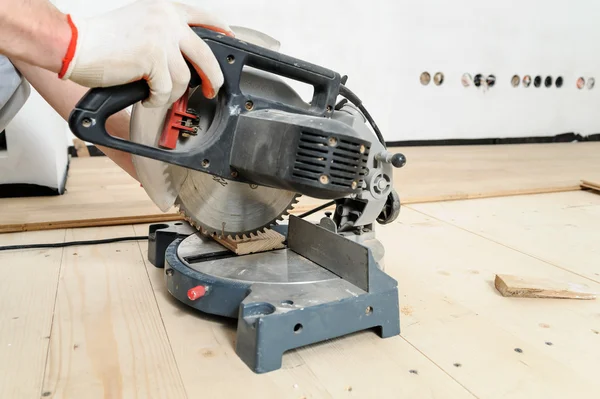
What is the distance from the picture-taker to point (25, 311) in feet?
3.18

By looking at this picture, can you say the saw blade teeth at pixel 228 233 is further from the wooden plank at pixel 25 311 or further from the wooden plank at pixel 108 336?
the wooden plank at pixel 25 311

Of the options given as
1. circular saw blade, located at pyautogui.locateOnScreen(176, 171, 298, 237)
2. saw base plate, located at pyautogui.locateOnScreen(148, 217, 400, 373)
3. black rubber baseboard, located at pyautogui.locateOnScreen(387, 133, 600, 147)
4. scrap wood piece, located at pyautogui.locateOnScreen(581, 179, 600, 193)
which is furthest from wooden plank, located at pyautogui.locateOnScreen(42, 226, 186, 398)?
black rubber baseboard, located at pyautogui.locateOnScreen(387, 133, 600, 147)

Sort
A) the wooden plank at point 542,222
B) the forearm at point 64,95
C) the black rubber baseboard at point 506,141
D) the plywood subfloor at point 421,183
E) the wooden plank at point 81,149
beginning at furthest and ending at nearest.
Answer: the black rubber baseboard at point 506,141 → the wooden plank at point 81,149 → the plywood subfloor at point 421,183 → the wooden plank at point 542,222 → the forearm at point 64,95

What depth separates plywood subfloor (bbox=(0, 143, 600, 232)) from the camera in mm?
1614

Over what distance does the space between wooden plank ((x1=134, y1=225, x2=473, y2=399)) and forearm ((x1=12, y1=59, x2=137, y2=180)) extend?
0.50 meters

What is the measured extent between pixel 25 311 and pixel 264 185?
20.7 inches

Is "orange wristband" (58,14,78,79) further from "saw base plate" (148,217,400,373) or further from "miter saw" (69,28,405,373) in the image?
"saw base plate" (148,217,400,373)

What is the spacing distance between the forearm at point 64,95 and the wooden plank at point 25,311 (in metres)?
0.29

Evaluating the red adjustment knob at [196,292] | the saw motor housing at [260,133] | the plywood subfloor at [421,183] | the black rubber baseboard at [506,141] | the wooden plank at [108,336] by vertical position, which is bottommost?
the wooden plank at [108,336]

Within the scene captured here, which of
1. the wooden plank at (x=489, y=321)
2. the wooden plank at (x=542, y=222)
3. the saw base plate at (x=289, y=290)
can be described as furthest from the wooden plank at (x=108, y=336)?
the wooden plank at (x=542, y=222)

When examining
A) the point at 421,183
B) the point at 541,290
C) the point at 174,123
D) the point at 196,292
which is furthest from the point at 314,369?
the point at 421,183

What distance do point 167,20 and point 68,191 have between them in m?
1.41

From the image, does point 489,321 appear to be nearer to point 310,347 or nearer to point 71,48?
point 310,347

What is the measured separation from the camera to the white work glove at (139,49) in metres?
0.75
